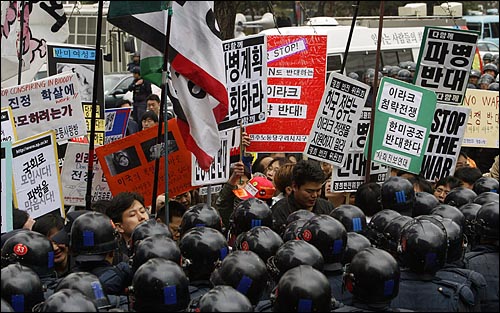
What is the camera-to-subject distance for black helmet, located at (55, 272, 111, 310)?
230 inches

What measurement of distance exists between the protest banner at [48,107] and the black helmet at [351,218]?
112 inches

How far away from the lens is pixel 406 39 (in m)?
21.6

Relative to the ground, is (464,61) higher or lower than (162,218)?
higher

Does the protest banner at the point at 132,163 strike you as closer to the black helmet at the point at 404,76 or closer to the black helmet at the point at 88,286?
the black helmet at the point at 88,286

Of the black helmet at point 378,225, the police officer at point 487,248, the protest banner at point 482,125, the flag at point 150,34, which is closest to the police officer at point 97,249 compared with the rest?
the flag at point 150,34

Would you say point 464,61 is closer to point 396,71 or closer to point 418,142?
point 418,142

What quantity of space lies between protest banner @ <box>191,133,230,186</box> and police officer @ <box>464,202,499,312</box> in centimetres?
258

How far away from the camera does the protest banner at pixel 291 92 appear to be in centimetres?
1130

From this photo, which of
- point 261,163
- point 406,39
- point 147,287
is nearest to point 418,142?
point 261,163

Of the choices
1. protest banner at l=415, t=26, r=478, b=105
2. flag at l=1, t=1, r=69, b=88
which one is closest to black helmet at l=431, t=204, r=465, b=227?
protest banner at l=415, t=26, r=478, b=105

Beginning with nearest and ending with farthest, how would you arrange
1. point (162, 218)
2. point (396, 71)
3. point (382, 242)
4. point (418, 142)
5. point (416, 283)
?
point (416, 283) < point (382, 242) < point (162, 218) < point (418, 142) < point (396, 71)

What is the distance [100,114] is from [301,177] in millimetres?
2962

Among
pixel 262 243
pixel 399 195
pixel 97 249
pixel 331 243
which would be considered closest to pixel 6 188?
pixel 97 249

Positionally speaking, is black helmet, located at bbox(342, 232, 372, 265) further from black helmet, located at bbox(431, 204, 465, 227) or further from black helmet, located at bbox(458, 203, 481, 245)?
black helmet, located at bbox(458, 203, 481, 245)
